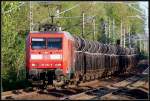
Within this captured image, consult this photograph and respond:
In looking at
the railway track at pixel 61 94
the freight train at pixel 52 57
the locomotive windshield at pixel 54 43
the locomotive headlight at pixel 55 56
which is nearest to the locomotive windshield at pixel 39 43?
the freight train at pixel 52 57

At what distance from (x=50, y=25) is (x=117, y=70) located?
23635mm

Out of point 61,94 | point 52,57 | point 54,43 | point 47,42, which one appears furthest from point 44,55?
point 61,94

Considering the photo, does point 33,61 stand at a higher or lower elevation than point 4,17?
lower

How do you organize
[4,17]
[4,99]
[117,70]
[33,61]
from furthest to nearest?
[117,70], [4,17], [33,61], [4,99]

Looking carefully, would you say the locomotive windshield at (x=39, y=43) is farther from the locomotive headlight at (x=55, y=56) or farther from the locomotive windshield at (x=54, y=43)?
the locomotive headlight at (x=55, y=56)

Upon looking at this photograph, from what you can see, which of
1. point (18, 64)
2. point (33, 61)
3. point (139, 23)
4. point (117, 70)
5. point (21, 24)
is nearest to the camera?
point (33, 61)

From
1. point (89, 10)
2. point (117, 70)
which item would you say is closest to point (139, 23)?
point (89, 10)

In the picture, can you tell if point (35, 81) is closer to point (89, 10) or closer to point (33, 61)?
point (33, 61)

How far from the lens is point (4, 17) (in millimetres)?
30250

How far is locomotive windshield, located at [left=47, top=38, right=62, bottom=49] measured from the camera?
26047 millimetres

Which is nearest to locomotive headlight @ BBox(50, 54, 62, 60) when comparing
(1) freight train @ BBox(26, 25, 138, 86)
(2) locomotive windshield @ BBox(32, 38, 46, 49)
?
(1) freight train @ BBox(26, 25, 138, 86)

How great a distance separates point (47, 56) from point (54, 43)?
2.64 feet

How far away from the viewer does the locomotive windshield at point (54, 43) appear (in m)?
26.0

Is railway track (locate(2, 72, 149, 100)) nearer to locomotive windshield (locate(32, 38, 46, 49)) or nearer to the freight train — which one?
the freight train
